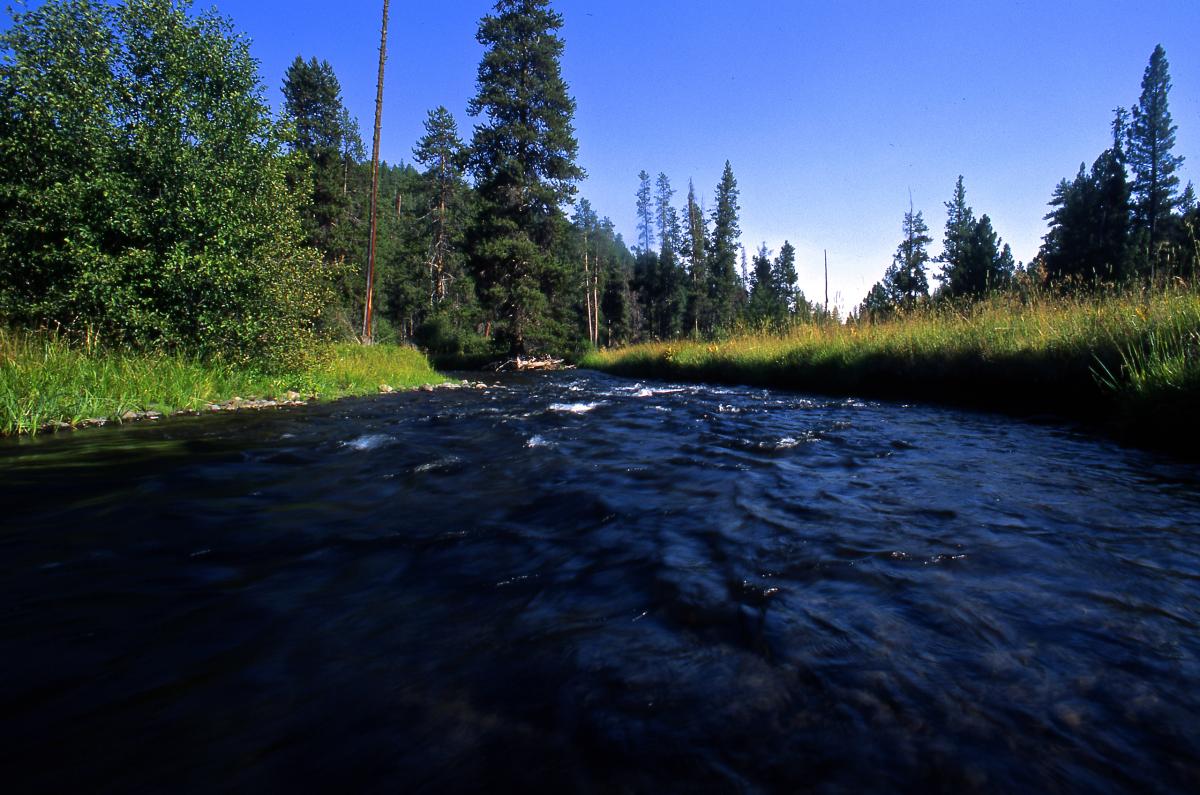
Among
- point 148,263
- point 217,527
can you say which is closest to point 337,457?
point 217,527

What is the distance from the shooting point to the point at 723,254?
50.2 m

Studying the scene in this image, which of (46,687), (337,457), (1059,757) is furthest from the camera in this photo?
(337,457)

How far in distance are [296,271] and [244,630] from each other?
11.2m

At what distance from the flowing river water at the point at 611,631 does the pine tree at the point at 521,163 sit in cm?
2311

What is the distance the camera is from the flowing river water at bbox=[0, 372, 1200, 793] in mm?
1319

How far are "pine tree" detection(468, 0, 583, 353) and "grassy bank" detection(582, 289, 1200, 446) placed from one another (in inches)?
616

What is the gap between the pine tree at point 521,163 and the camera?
26.3 meters

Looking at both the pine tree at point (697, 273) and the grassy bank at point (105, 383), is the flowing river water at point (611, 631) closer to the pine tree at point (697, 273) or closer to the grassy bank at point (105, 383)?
the grassy bank at point (105, 383)

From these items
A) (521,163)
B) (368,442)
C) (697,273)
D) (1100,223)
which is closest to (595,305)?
(697,273)

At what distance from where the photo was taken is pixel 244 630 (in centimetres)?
199

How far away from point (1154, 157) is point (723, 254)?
3003cm

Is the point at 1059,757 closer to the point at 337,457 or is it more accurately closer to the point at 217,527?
the point at 217,527

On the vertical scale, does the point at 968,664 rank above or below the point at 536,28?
below

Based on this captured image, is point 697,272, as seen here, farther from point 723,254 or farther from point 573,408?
point 573,408
